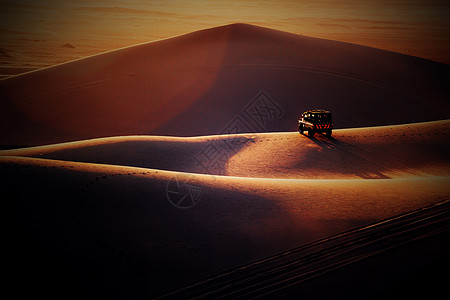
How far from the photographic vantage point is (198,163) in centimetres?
1478

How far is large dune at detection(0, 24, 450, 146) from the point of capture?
28.0m

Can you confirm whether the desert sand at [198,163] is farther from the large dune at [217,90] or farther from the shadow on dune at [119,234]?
the large dune at [217,90]

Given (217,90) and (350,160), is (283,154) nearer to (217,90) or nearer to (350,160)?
(350,160)

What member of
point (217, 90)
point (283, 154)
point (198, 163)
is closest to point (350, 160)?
point (283, 154)

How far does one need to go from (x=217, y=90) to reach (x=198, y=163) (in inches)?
705

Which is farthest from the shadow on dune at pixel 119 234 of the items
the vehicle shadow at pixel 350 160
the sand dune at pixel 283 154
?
the vehicle shadow at pixel 350 160

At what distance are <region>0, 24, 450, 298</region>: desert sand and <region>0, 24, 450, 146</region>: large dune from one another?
0.20 meters

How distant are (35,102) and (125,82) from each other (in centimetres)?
873

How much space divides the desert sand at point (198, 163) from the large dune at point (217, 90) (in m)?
0.20

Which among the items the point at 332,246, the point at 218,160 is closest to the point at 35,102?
the point at 218,160

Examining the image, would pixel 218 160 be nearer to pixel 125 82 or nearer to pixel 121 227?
pixel 121 227

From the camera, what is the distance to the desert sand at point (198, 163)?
6484 millimetres

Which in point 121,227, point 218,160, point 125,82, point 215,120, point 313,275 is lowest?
point 313,275

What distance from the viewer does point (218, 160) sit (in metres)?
15.4
